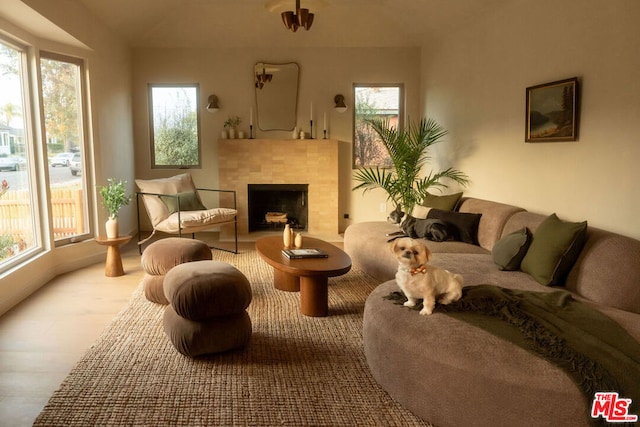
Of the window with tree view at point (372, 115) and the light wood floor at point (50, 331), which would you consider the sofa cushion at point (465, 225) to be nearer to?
the window with tree view at point (372, 115)

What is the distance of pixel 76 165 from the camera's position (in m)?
4.76

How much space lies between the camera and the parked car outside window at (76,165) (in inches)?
185

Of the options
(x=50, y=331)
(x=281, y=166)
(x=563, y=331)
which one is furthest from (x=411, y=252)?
(x=281, y=166)

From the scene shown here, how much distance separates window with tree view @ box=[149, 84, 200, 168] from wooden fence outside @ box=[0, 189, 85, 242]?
6.21 feet

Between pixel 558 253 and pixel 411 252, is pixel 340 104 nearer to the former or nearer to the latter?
Answer: pixel 558 253

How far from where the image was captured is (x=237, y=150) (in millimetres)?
6371

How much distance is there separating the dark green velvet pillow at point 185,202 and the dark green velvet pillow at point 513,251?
3.41 m

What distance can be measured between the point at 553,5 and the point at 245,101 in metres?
4.09

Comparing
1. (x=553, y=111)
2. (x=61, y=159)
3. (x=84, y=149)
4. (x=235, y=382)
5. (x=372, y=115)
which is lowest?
(x=235, y=382)

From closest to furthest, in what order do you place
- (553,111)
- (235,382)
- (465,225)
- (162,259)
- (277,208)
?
(235,382) < (162,259) < (553,111) < (465,225) < (277,208)

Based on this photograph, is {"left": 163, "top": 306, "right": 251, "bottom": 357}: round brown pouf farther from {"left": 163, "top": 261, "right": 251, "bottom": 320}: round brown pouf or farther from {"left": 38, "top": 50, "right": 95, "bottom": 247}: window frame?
{"left": 38, "top": 50, "right": 95, "bottom": 247}: window frame

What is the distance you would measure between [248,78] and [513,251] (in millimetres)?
4602

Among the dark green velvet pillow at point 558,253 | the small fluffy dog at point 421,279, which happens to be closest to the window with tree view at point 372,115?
the dark green velvet pillow at point 558,253

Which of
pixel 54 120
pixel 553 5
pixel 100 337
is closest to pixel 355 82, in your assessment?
pixel 553 5
